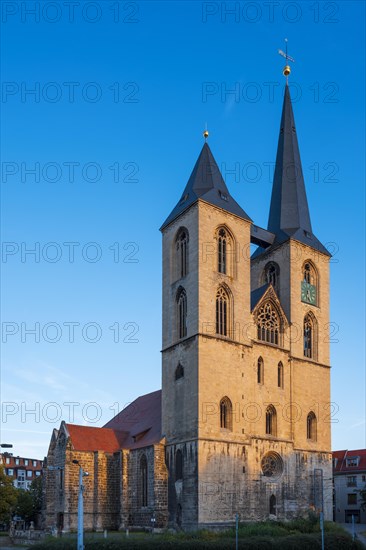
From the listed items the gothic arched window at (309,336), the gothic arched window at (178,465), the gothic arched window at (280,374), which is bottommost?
the gothic arched window at (178,465)

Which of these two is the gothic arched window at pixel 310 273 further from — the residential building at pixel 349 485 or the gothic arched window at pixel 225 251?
the residential building at pixel 349 485

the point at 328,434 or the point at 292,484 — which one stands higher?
the point at 328,434

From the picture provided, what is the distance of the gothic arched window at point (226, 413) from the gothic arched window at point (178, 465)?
3710mm

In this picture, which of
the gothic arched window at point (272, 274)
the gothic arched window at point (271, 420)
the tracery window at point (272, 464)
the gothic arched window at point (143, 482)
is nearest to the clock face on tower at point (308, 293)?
the gothic arched window at point (272, 274)

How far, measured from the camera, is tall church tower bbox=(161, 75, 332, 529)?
47.9m

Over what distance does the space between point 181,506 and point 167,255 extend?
19.5 metres

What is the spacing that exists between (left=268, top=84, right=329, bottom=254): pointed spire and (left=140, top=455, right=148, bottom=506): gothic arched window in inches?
848

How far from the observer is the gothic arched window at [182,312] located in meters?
51.8

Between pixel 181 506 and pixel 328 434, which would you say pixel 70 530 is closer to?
pixel 181 506

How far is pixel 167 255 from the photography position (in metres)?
55.7

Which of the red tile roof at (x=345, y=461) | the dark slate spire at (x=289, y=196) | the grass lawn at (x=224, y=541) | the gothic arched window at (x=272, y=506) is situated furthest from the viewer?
the red tile roof at (x=345, y=461)

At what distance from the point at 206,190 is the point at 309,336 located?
15357 millimetres

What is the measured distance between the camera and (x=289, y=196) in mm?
61469

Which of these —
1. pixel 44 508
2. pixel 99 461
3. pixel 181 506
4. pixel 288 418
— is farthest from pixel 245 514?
pixel 44 508
